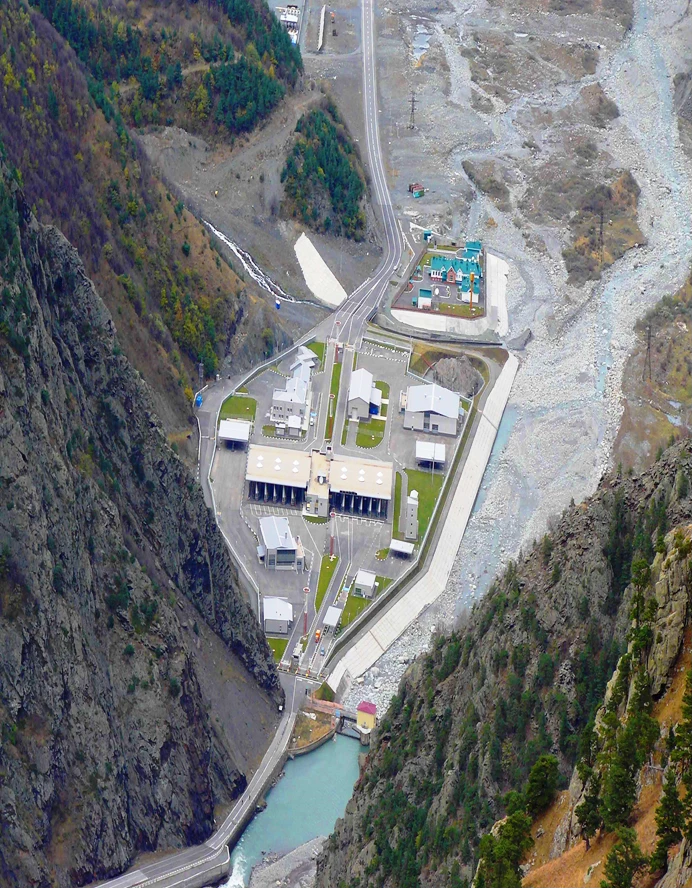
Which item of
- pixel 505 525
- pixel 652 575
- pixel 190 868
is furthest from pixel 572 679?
pixel 505 525

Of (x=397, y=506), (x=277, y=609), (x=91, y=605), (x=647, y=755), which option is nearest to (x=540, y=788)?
(x=647, y=755)

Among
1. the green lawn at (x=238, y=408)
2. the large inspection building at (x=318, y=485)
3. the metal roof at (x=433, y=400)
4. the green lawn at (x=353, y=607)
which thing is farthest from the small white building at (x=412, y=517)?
the green lawn at (x=238, y=408)

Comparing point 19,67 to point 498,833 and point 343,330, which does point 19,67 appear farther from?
point 498,833

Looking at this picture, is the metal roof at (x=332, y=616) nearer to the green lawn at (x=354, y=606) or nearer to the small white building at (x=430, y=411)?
A: the green lawn at (x=354, y=606)

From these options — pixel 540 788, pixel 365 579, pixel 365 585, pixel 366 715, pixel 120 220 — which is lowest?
pixel 366 715

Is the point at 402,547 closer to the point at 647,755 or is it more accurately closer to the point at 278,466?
the point at 278,466

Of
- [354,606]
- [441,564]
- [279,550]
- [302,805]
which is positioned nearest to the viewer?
[302,805]

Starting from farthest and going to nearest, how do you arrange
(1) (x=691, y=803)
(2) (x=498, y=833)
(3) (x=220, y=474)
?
(3) (x=220, y=474), (2) (x=498, y=833), (1) (x=691, y=803)
